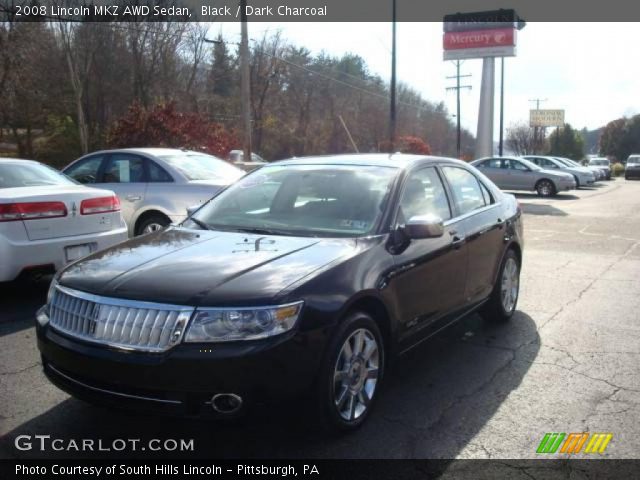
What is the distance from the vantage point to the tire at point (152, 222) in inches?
330

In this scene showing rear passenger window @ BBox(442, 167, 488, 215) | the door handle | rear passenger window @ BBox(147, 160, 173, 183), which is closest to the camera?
the door handle

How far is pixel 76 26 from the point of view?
35.0 m

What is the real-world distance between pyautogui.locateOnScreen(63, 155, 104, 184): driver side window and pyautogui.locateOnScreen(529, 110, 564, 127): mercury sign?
7706cm

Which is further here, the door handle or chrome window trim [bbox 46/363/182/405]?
the door handle

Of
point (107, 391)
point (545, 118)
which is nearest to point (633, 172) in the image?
point (545, 118)

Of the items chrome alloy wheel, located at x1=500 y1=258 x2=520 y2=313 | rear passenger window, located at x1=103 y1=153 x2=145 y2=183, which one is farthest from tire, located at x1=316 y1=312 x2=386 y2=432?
rear passenger window, located at x1=103 y1=153 x2=145 y2=183

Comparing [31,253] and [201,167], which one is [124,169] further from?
[31,253]

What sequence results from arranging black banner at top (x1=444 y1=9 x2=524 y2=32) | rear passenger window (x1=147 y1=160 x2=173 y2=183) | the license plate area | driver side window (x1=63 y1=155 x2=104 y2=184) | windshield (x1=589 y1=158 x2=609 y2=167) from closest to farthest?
the license plate area < rear passenger window (x1=147 y1=160 x2=173 y2=183) < driver side window (x1=63 y1=155 x2=104 y2=184) < black banner at top (x1=444 y1=9 x2=524 y2=32) < windshield (x1=589 y1=158 x2=609 y2=167)

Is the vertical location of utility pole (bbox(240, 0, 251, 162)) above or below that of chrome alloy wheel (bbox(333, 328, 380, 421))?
above

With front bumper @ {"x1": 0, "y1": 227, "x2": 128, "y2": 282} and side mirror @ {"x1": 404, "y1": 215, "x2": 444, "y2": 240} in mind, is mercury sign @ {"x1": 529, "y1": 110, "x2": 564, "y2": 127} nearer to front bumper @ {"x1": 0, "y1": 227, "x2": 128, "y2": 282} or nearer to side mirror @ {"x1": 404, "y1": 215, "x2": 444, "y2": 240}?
front bumper @ {"x1": 0, "y1": 227, "x2": 128, "y2": 282}

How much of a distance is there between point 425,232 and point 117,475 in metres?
2.20

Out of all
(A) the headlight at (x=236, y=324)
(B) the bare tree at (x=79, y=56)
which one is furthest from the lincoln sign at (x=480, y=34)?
(A) the headlight at (x=236, y=324)

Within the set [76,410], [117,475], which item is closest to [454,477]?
[117,475]

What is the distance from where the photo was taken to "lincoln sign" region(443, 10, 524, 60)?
35125 mm
